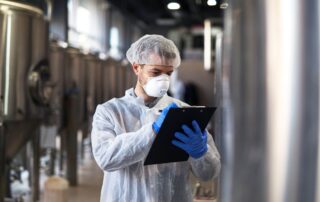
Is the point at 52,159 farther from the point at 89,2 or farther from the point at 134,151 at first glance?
the point at 134,151

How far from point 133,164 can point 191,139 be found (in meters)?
0.24

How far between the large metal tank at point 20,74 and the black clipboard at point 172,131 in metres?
1.73

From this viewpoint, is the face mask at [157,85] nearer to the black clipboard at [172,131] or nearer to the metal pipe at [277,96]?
the black clipboard at [172,131]

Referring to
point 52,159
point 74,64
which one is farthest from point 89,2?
point 52,159

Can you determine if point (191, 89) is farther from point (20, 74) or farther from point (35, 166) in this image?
point (20, 74)

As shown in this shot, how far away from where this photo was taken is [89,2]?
5480 mm

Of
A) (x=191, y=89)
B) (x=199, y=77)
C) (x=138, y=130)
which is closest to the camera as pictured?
(x=138, y=130)

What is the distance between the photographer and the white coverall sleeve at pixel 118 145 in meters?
1.24

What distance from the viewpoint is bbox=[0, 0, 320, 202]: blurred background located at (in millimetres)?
688

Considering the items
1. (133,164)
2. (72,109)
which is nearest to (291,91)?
(133,164)

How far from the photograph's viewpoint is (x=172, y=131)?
1.21 meters

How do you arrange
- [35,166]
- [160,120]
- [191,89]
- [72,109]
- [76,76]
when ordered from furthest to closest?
1. [191,89]
2. [76,76]
3. [72,109]
4. [35,166]
5. [160,120]

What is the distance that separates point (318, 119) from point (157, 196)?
788 millimetres

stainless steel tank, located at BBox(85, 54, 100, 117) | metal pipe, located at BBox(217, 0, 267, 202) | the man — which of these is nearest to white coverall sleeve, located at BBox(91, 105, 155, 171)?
the man
